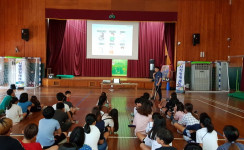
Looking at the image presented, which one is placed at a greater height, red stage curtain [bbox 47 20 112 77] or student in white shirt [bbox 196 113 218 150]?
red stage curtain [bbox 47 20 112 77]

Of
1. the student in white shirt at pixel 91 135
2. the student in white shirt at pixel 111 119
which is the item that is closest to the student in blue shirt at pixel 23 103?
the student in white shirt at pixel 111 119

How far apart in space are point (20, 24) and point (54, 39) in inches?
73.5

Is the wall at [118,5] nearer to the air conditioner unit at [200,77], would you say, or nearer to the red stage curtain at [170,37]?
the red stage curtain at [170,37]

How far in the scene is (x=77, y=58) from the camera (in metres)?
13.5

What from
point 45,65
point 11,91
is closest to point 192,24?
point 45,65

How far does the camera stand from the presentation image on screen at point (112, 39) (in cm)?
1141

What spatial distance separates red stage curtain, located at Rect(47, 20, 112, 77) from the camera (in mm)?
13273

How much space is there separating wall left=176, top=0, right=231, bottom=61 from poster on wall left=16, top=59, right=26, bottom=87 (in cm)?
790

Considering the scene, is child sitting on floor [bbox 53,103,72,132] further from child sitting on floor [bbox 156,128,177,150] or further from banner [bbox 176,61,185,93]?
banner [bbox 176,61,185,93]

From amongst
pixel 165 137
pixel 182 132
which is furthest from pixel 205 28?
pixel 165 137

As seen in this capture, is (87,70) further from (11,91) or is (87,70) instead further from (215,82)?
(11,91)

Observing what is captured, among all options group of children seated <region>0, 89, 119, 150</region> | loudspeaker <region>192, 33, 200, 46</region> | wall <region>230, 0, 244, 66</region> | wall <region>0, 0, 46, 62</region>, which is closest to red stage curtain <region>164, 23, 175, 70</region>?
loudspeaker <region>192, 33, 200, 46</region>

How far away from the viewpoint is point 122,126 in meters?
4.72

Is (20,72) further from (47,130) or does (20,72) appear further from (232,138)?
(232,138)
